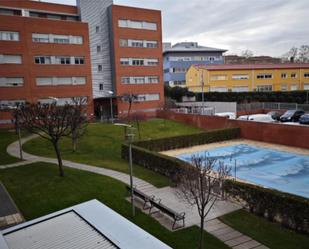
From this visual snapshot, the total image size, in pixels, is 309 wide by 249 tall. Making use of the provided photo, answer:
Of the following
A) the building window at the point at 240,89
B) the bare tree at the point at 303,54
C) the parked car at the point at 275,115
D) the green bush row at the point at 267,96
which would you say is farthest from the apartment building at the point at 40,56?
the bare tree at the point at 303,54

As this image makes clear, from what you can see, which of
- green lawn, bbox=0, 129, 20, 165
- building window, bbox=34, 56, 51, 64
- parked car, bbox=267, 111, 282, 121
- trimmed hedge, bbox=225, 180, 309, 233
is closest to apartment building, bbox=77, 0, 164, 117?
building window, bbox=34, 56, 51, 64

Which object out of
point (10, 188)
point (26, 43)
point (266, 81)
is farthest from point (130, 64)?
point (10, 188)

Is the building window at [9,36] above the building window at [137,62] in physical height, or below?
above

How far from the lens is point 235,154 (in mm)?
25062

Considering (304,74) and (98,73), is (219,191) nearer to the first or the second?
(98,73)

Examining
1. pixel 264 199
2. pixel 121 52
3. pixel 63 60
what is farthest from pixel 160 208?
pixel 121 52

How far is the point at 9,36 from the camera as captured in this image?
36.3 metres

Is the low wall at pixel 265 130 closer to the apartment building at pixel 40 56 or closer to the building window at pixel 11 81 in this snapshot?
the apartment building at pixel 40 56

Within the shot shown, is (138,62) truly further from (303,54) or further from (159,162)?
(303,54)

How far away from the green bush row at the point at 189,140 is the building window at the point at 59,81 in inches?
810

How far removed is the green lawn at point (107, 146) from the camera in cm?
1873

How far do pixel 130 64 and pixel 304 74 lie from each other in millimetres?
37192

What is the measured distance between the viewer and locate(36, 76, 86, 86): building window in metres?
38.6

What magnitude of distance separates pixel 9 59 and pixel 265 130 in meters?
31.3
